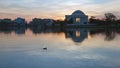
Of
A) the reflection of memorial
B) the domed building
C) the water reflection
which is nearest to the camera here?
the reflection of memorial

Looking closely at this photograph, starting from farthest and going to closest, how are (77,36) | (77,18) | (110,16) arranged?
(77,18) < (110,16) < (77,36)

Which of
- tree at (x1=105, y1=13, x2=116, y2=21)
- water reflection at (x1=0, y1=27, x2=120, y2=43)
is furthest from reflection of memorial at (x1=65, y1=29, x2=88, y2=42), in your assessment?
tree at (x1=105, y1=13, x2=116, y2=21)

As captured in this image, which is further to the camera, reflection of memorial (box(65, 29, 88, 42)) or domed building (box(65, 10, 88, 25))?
domed building (box(65, 10, 88, 25))

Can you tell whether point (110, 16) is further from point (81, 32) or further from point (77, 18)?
point (81, 32)

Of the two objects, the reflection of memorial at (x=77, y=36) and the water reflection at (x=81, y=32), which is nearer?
the reflection of memorial at (x=77, y=36)

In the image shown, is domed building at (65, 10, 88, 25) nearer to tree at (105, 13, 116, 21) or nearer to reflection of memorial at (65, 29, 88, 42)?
tree at (105, 13, 116, 21)

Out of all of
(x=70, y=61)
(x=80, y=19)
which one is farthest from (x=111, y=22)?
(x=70, y=61)

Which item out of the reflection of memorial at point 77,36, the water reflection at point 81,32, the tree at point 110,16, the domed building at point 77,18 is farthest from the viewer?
the domed building at point 77,18

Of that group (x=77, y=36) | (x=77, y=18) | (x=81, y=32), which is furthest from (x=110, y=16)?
(x=77, y=36)

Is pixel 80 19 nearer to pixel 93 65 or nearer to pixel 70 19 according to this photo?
pixel 70 19

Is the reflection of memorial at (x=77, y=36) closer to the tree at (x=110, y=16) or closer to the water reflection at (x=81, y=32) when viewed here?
the water reflection at (x=81, y=32)

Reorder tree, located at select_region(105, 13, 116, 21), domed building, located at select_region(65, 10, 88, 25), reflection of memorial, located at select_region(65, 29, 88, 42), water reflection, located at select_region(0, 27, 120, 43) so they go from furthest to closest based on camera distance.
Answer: domed building, located at select_region(65, 10, 88, 25) → tree, located at select_region(105, 13, 116, 21) → water reflection, located at select_region(0, 27, 120, 43) → reflection of memorial, located at select_region(65, 29, 88, 42)

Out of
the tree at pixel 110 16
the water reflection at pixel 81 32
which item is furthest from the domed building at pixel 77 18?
the water reflection at pixel 81 32

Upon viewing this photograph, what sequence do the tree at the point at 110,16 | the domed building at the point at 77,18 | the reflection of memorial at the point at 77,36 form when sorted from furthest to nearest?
the domed building at the point at 77,18
the tree at the point at 110,16
the reflection of memorial at the point at 77,36
